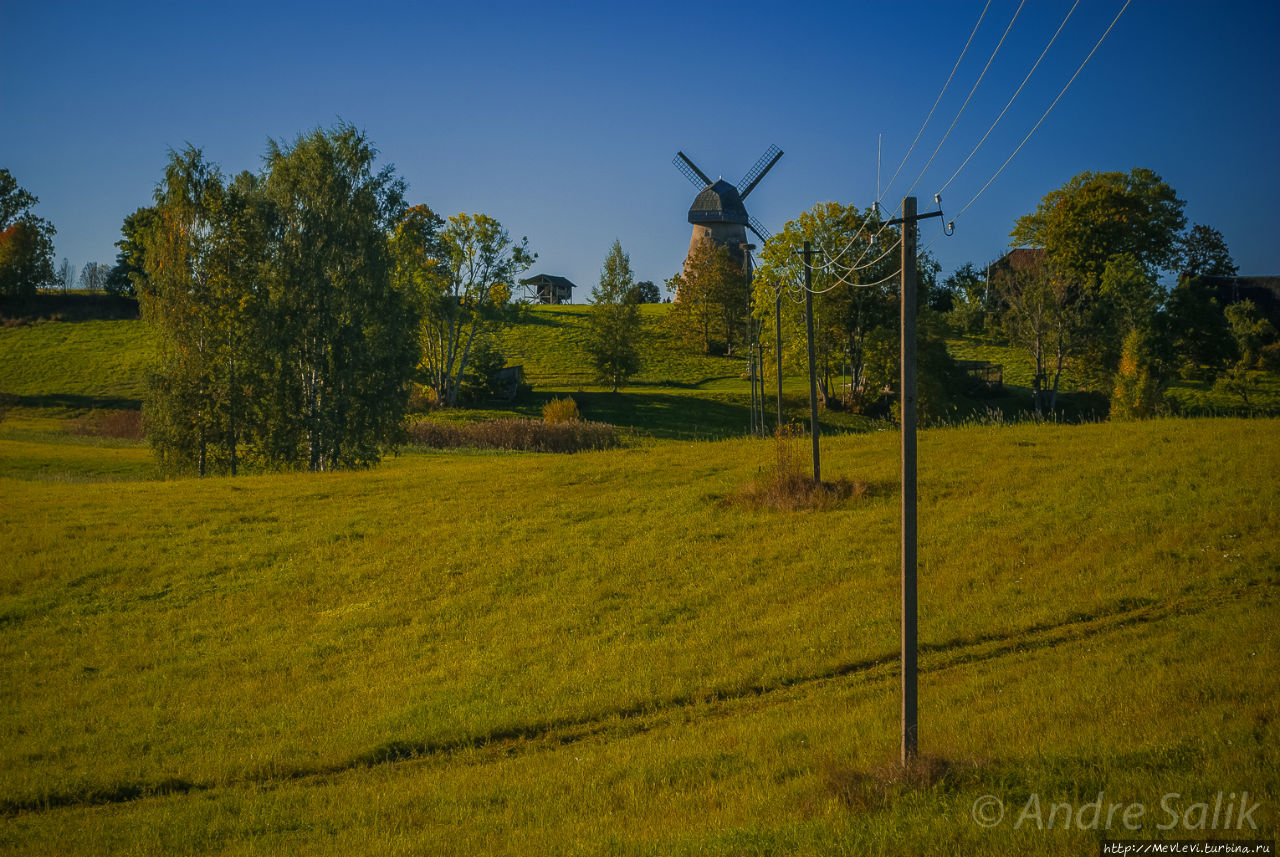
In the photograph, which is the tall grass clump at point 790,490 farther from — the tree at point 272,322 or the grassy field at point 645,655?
the tree at point 272,322

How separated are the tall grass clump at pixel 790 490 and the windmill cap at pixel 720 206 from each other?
6756 cm

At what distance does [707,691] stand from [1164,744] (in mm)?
6715

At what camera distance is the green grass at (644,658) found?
954 centimetres

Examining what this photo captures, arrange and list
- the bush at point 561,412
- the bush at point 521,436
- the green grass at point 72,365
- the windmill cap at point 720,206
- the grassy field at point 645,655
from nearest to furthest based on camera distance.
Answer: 1. the grassy field at point 645,655
2. the bush at point 521,436
3. the bush at point 561,412
4. the green grass at point 72,365
5. the windmill cap at point 720,206

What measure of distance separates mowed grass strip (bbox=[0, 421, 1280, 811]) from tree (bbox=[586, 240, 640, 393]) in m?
40.4

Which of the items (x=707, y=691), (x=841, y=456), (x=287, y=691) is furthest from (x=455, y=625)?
(x=841, y=456)

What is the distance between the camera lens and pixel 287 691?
1538 cm

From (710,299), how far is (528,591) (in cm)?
6702

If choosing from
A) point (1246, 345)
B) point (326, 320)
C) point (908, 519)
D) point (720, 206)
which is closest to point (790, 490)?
point (908, 519)

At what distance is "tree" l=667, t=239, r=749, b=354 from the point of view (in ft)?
271

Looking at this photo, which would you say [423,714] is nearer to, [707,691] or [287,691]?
[287,691]

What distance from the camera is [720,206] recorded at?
3479 inches

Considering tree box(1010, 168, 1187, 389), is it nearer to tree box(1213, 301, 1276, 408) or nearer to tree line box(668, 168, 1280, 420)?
tree line box(668, 168, 1280, 420)

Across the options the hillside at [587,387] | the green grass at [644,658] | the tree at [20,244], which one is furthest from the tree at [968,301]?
Answer: the tree at [20,244]
